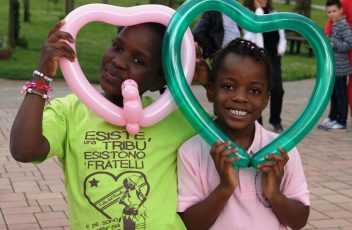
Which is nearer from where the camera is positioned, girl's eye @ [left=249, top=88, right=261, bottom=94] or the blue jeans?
girl's eye @ [left=249, top=88, right=261, bottom=94]

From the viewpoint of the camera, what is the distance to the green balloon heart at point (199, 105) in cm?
218

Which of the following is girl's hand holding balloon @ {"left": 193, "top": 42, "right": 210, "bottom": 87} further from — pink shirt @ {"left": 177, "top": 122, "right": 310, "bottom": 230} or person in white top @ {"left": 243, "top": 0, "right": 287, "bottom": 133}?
person in white top @ {"left": 243, "top": 0, "right": 287, "bottom": 133}

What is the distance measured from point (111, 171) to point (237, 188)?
1.42 feet

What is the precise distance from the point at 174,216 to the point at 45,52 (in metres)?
0.70

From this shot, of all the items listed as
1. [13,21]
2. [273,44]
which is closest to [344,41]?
[273,44]

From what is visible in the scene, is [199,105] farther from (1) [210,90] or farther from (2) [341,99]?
(2) [341,99]

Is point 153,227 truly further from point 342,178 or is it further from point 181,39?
point 342,178

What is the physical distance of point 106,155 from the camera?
224 cm

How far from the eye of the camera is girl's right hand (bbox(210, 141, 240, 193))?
7.09 feet

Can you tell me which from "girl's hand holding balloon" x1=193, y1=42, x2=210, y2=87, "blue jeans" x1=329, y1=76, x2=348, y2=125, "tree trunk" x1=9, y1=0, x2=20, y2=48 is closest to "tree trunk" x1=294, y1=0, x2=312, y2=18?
"tree trunk" x1=9, y1=0, x2=20, y2=48

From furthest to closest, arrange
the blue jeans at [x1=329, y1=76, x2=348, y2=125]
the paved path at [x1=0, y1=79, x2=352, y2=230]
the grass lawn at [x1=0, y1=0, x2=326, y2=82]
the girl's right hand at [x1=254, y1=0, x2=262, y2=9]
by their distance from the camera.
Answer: the grass lawn at [x1=0, y1=0, x2=326, y2=82] < the blue jeans at [x1=329, y1=76, x2=348, y2=125] < the girl's right hand at [x1=254, y1=0, x2=262, y2=9] < the paved path at [x1=0, y1=79, x2=352, y2=230]

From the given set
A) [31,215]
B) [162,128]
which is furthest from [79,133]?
[31,215]

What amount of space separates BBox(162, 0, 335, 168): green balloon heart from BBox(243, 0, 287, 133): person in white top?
424cm

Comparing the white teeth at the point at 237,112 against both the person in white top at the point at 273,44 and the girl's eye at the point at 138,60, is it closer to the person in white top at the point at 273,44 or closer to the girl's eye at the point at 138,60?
the girl's eye at the point at 138,60
